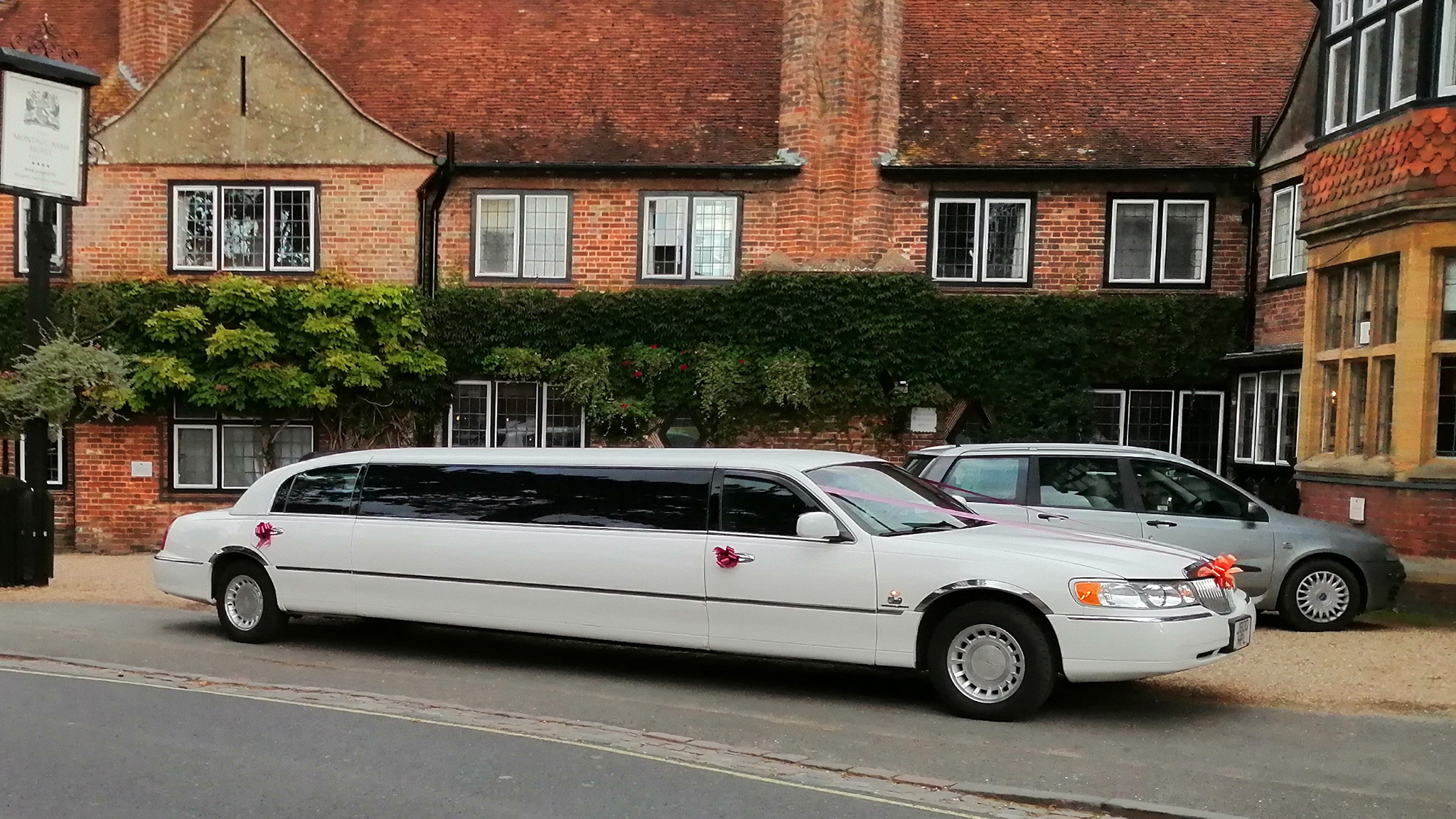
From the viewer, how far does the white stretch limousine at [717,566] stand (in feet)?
25.4

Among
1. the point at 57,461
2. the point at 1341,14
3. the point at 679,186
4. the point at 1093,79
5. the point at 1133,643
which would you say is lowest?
the point at 57,461

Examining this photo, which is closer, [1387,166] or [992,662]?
[992,662]

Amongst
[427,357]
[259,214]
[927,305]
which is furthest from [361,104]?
[927,305]

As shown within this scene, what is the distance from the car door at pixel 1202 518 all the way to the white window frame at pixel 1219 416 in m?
5.79

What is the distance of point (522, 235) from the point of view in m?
18.4

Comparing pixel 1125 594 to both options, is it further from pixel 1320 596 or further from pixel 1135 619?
pixel 1320 596

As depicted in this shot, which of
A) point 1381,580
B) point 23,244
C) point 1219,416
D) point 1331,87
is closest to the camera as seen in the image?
point 1381,580

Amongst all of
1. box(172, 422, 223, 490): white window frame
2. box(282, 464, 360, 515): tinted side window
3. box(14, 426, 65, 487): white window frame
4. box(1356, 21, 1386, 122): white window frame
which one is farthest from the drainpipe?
box(1356, 21, 1386, 122): white window frame

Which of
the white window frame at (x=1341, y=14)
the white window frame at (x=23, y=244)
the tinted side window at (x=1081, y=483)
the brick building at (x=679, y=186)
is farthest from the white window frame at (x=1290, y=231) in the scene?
the white window frame at (x=23, y=244)

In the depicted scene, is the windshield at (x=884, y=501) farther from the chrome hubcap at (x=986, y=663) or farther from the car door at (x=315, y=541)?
the car door at (x=315, y=541)

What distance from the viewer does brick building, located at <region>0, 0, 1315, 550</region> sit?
57.6 ft

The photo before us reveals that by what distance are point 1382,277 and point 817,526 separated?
7839mm

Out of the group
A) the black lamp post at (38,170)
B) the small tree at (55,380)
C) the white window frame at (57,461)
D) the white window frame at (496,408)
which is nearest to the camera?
the black lamp post at (38,170)

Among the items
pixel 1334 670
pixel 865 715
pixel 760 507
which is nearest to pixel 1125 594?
pixel 865 715
